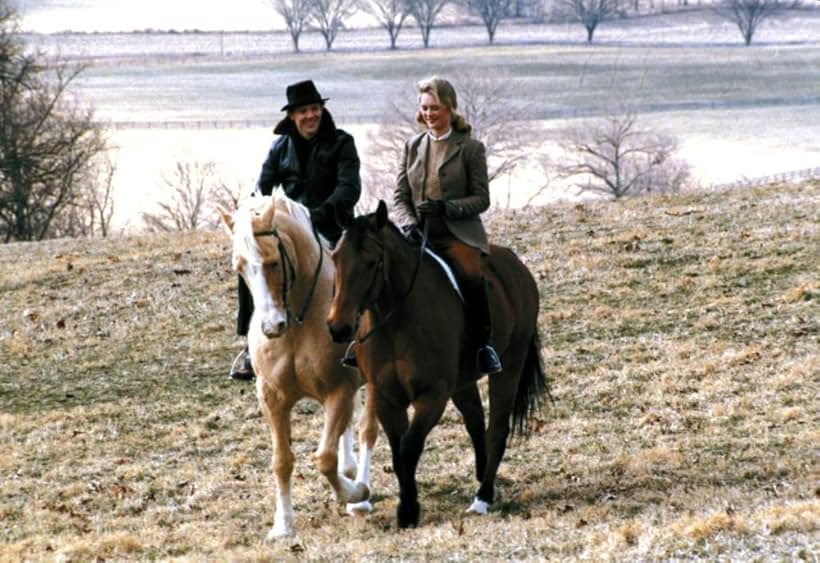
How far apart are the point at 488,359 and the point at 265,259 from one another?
2077 millimetres

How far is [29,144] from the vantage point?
45188 mm

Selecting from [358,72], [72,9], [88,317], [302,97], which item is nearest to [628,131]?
[358,72]

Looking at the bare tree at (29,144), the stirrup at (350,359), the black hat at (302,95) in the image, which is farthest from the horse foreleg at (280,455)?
the bare tree at (29,144)

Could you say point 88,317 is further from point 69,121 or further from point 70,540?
point 69,121

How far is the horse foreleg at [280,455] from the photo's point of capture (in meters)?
10.1

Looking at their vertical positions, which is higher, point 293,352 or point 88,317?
point 293,352

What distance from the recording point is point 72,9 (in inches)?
5699

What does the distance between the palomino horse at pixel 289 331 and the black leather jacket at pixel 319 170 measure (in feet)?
2.07

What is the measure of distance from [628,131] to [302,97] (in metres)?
74.8

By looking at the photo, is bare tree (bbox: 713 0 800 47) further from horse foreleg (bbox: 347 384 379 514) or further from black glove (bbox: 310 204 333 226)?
black glove (bbox: 310 204 333 226)

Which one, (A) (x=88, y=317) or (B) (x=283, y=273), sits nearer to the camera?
(B) (x=283, y=273)

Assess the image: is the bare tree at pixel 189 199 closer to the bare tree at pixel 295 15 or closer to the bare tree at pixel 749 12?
the bare tree at pixel 295 15

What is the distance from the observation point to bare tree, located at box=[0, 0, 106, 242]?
44438 mm

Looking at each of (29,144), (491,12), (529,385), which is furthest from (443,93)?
(491,12)
